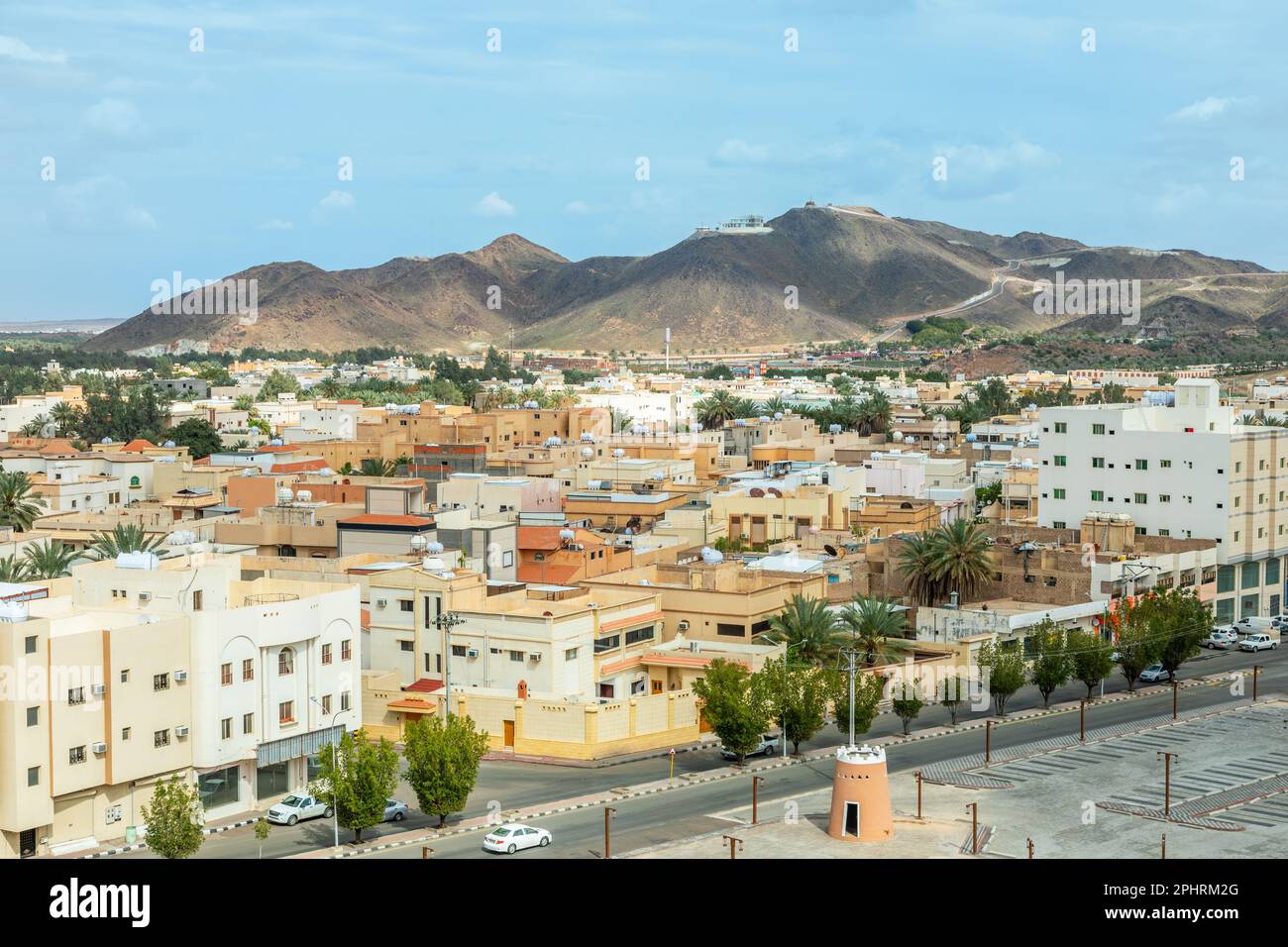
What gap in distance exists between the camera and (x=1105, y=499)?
2844 inches

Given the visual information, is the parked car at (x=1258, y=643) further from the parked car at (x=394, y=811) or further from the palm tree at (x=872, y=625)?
the parked car at (x=394, y=811)

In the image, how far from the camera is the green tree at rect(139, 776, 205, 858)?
1270 inches

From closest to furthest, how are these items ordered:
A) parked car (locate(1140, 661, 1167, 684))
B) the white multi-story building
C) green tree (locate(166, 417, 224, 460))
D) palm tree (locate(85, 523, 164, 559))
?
parked car (locate(1140, 661, 1167, 684)), palm tree (locate(85, 523, 164, 559)), the white multi-story building, green tree (locate(166, 417, 224, 460))

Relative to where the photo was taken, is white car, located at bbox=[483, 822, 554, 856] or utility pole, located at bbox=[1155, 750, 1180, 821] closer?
white car, located at bbox=[483, 822, 554, 856]

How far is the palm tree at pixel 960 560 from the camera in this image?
59.3m

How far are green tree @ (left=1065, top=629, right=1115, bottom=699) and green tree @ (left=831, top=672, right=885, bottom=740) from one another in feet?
29.0

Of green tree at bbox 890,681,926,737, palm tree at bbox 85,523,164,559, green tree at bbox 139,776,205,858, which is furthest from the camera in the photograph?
palm tree at bbox 85,523,164,559

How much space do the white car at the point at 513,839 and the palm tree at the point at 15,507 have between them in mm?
40900

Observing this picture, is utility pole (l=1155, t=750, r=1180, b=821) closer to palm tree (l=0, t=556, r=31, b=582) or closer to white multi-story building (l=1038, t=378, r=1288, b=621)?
white multi-story building (l=1038, t=378, r=1288, b=621)

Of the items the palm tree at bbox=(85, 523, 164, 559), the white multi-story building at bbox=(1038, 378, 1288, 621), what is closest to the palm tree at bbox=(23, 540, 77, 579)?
the palm tree at bbox=(85, 523, 164, 559)

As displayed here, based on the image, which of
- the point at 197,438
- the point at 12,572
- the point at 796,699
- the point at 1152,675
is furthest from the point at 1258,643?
the point at 197,438

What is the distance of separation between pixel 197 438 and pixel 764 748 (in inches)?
3125

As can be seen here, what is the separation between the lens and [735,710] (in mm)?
42031

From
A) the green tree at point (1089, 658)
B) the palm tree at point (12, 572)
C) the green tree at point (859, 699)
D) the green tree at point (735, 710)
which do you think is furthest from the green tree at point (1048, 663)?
the palm tree at point (12, 572)
